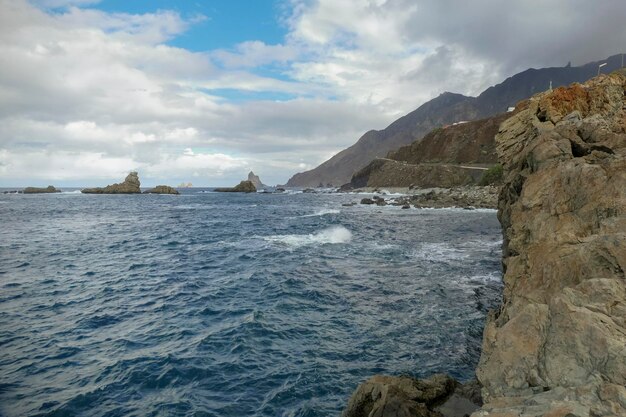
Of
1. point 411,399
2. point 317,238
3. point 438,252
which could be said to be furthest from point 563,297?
point 317,238

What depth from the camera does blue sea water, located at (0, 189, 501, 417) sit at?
1393 cm

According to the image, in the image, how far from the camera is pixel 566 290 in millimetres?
7898

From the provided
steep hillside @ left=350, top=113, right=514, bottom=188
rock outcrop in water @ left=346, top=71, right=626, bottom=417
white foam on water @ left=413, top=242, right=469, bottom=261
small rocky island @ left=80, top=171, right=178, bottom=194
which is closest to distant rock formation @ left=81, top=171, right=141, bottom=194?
small rocky island @ left=80, top=171, right=178, bottom=194

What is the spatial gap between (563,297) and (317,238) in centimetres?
3972

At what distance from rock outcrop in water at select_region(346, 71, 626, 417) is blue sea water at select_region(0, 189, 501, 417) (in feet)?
16.4

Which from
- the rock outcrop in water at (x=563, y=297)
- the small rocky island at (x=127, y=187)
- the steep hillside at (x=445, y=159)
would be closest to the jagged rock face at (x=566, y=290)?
the rock outcrop in water at (x=563, y=297)

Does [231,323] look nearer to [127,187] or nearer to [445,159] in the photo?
[445,159]

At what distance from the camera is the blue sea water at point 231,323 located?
45.7ft

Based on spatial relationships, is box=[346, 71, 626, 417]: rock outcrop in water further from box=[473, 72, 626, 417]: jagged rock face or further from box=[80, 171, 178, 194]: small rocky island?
box=[80, 171, 178, 194]: small rocky island

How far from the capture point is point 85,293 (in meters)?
26.0

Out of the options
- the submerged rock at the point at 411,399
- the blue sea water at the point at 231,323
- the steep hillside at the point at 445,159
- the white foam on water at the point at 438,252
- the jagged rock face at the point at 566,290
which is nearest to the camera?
the jagged rock face at the point at 566,290

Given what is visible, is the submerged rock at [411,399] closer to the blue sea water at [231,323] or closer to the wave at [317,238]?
the blue sea water at [231,323]

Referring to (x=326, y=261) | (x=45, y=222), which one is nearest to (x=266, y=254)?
(x=326, y=261)

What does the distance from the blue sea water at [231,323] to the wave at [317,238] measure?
7.78 feet
